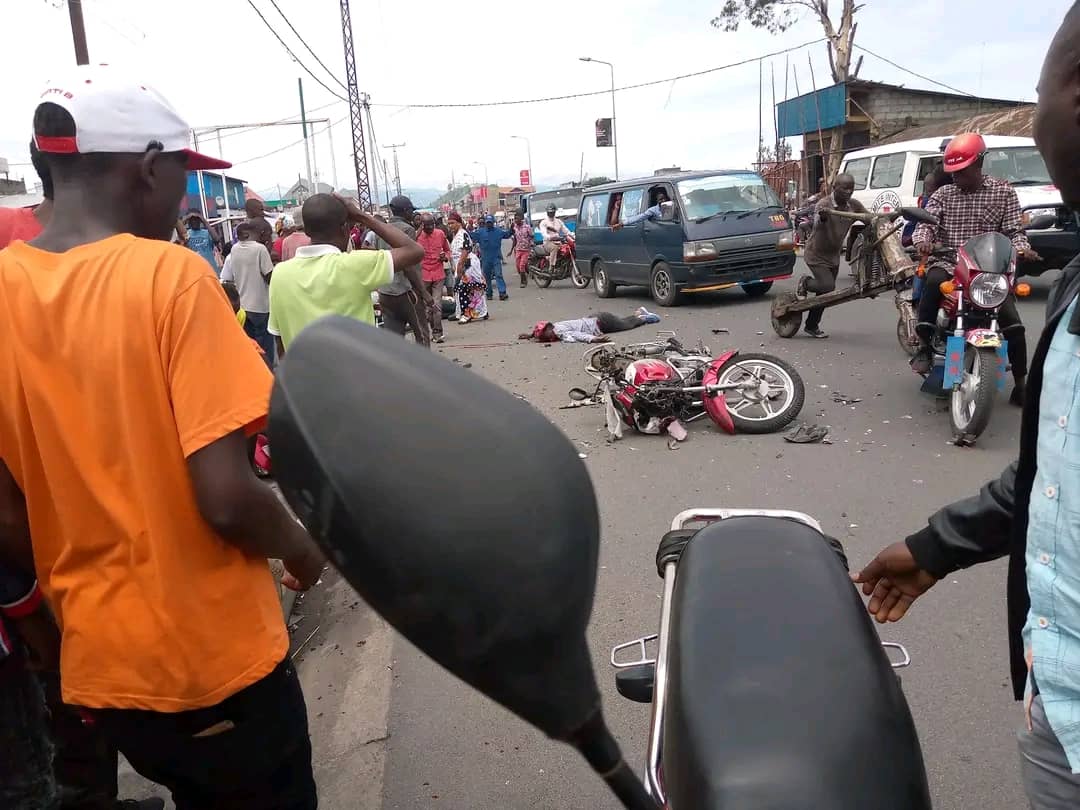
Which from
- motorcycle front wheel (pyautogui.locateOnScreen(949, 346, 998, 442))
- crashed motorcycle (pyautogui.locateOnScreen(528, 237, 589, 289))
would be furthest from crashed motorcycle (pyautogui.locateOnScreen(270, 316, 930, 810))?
crashed motorcycle (pyautogui.locateOnScreen(528, 237, 589, 289))

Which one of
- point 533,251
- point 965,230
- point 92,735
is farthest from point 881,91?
point 92,735

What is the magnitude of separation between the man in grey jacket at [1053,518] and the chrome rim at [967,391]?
13.5 ft

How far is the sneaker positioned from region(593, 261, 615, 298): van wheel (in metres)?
8.81

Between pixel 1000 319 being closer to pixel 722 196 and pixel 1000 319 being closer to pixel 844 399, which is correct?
pixel 844 399

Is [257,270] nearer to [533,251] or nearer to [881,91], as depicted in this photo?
[533,251]

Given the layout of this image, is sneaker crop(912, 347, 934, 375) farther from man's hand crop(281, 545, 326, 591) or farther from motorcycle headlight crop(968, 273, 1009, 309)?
man's hand crop(281, 545, 326, 591)

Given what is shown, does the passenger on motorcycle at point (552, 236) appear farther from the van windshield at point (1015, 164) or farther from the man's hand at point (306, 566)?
the man's hand at point (306, 566)

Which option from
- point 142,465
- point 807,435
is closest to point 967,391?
point 807,435

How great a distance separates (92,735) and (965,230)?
5937 mm

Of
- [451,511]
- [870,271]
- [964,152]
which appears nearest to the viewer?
[451,511]

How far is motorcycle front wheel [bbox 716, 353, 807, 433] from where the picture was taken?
5.95 metres

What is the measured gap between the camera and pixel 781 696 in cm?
118

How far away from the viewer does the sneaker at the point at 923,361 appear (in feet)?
19.9

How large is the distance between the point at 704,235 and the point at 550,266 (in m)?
6.71
